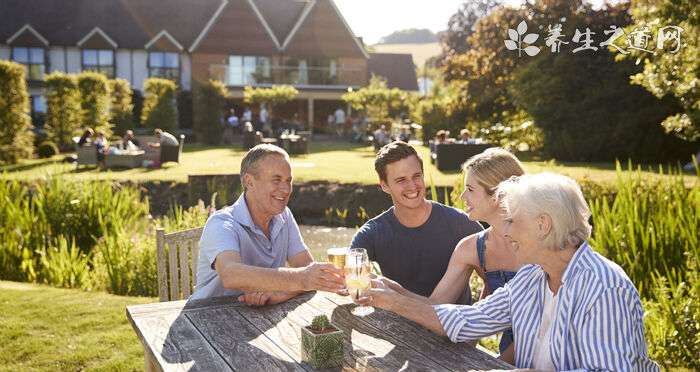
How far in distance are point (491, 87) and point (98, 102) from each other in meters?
14.1

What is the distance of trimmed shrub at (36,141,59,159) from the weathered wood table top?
2148 centimetres

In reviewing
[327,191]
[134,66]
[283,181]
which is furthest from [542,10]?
[134,66]

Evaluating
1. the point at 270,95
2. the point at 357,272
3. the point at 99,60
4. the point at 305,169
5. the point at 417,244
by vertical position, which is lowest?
the point at 305,169

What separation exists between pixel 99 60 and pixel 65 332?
34.4 meters

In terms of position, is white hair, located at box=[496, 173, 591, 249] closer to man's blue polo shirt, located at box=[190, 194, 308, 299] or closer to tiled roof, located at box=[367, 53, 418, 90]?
man's blue polo shirt, located at box=[190, 194, 308, 299]

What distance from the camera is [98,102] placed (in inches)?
969

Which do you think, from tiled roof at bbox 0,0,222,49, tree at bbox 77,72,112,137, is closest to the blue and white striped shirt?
tree at bbox 77,72,112,137

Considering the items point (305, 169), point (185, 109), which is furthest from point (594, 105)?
point (185, 109)

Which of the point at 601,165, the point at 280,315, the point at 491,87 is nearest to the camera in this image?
the point at 280,315

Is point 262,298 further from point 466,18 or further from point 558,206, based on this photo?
point 466,18

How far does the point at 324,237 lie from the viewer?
492 inches

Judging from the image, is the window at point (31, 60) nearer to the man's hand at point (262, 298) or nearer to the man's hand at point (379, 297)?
the man's hand at point (262, 298)

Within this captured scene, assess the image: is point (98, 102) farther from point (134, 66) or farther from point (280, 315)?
point (280, 315)

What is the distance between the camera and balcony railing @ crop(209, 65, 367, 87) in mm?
35125
